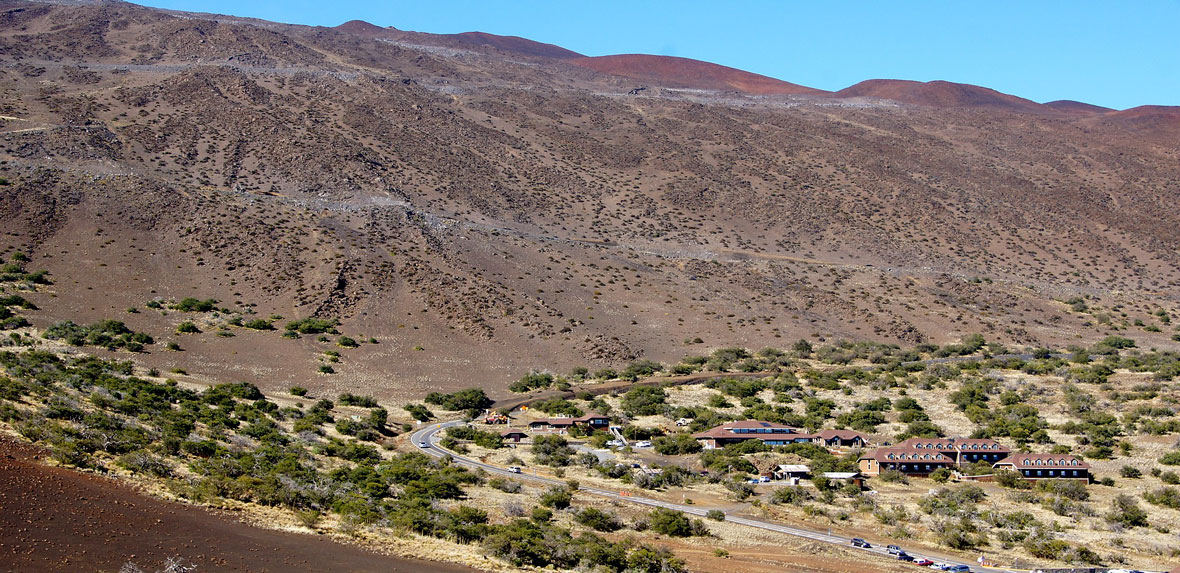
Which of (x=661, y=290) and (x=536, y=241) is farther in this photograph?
(x=536, y=241)

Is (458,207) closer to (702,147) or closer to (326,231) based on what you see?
(326,231)

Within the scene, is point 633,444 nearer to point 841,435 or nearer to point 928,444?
point 841,435

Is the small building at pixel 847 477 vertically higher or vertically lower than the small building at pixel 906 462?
lower

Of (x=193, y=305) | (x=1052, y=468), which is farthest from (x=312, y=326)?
(x=1052, y=468)

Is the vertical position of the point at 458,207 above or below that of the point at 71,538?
above

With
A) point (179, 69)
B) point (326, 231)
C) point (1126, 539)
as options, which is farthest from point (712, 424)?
point (179, 69)

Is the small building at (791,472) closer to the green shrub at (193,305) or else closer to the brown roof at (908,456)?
the brown roof at (908,456)

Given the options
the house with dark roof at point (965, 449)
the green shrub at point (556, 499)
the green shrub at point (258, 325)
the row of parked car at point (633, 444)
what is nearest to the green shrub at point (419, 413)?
the row of parked car at point (633, 444)
